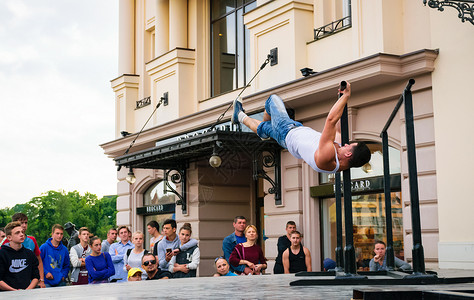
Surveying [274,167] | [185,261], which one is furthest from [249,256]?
[274,167]

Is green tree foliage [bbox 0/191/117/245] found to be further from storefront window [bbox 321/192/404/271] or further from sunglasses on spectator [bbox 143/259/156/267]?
sunglasses on spectator [bbox 143/259/156/267]

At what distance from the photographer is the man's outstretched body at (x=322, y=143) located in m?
7.66

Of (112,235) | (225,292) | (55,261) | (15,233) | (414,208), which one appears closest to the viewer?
(225,292)

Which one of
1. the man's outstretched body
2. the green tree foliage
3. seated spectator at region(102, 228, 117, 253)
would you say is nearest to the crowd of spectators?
seated spectator at region(102, 228, 117, 253)

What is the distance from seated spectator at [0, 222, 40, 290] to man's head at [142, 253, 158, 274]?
70.9 inches

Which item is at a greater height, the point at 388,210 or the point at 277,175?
the point at 277,175

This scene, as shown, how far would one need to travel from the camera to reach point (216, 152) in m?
15.5

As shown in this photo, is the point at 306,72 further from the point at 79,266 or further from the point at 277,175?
the point at 79,266

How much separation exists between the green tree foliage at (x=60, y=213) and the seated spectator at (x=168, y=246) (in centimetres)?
5689

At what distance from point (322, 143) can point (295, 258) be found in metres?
4.75

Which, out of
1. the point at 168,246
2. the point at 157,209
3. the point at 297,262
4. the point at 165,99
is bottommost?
the point at 297,262

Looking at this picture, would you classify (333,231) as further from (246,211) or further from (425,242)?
(246,211)

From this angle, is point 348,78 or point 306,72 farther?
point 306,72

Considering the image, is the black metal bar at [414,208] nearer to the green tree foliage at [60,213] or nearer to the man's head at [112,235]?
the man's head at [112,235]
